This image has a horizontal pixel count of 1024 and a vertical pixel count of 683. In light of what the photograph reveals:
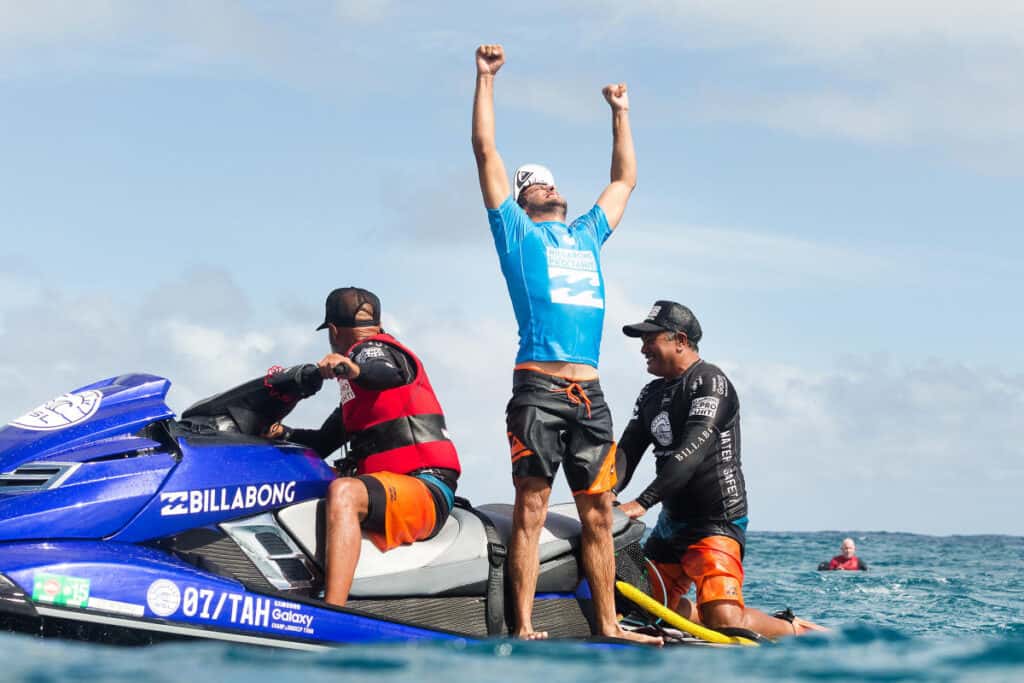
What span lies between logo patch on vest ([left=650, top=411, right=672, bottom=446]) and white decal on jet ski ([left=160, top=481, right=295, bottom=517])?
2.32m

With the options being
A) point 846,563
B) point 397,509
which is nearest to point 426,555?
point 397,509

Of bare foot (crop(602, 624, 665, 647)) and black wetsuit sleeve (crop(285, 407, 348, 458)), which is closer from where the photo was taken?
bare foot (crop(602, 624, 665, 647))

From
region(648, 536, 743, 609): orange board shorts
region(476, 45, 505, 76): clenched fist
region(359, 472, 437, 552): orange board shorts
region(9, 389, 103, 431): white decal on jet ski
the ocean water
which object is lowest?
the ocean water

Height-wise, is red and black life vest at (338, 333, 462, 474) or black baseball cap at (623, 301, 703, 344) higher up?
black baseball cap at (623, 301, 703, 344)

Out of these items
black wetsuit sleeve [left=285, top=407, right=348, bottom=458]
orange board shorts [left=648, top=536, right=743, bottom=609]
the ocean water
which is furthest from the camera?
orange board shorts [left=648, top=536, right=743, bottom=609]

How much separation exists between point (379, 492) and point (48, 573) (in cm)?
129

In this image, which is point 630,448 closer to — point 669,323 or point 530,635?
point 669,323

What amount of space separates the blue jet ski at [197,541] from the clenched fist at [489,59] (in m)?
1.75

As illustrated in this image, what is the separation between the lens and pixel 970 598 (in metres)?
15.4

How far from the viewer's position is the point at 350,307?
5.34 m

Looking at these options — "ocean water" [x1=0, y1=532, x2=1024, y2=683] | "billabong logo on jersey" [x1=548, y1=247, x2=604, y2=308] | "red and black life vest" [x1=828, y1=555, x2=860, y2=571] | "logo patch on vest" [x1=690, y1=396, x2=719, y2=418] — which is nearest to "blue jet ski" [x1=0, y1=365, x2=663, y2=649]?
"ocean water" [x1=0, y1=532, x2=1024, y2=683]

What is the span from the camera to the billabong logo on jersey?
5434mm

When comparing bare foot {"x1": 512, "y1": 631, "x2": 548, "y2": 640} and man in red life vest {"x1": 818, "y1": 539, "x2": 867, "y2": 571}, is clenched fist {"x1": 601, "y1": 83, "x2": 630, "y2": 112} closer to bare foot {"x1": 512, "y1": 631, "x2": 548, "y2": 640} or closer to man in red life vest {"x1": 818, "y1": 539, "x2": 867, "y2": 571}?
bare foot {"x1": 512, "y1": 631, "x2": 548, "y2": 640}

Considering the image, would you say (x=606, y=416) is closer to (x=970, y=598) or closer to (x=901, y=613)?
(x=901, y=613)
